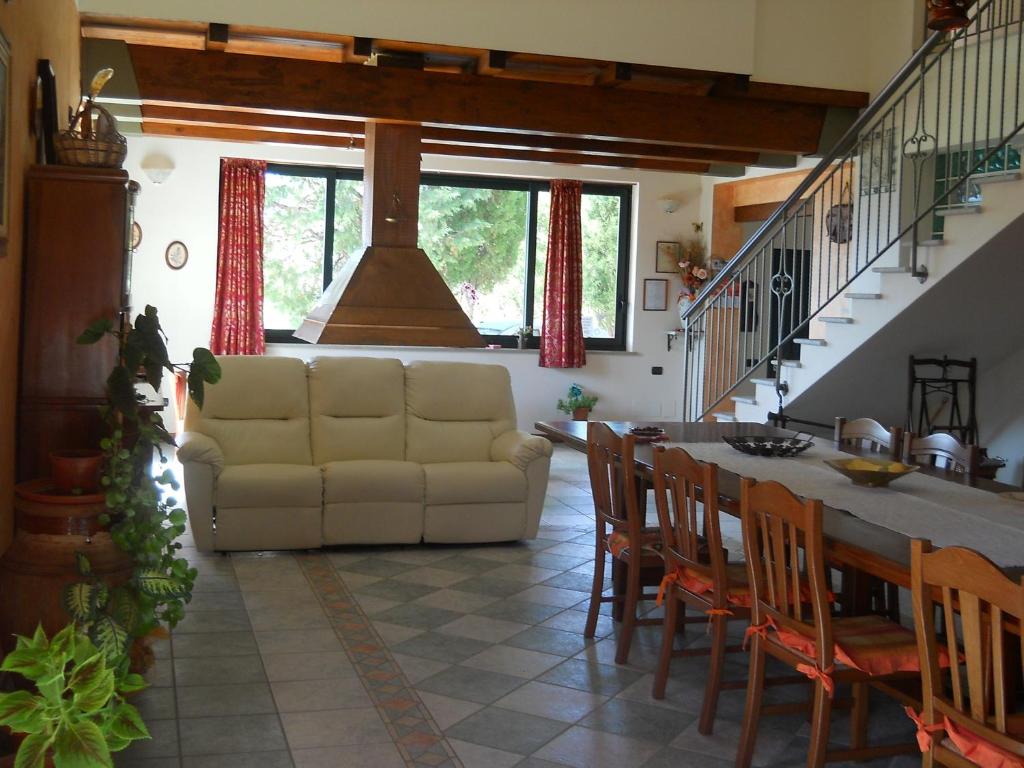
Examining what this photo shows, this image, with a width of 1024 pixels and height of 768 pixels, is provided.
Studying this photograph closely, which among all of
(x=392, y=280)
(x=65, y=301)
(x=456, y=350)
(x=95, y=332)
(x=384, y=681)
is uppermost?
(x=392, y=280)

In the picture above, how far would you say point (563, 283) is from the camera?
10.4 m

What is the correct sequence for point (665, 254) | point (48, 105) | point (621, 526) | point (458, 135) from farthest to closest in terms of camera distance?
point (665, 254) → point (458, 135) → point (48, 105) → point (621, 526)

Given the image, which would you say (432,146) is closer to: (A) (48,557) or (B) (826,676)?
(A) (48,557)

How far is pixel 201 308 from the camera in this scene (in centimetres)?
962

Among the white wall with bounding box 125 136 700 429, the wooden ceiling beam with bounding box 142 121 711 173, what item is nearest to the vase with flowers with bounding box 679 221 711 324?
the white wall with bounding box 125 136 700 429

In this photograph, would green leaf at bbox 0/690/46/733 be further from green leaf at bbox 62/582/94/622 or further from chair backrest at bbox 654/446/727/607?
chair backrest at bbox 654/446/727/607

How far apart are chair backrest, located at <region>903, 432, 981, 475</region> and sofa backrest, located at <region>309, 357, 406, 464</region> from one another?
117 inches

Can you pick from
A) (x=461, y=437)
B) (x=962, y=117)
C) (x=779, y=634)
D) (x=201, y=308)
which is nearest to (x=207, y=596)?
(x=461, y=437)

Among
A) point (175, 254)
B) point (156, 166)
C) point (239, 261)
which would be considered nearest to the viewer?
point (156, 166)

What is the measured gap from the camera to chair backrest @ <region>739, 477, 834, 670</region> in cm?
272

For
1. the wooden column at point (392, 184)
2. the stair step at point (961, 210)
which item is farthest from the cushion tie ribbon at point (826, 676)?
the wooden column at point (392, 184)

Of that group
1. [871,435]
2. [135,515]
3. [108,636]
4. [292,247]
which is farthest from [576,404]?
[108,636]

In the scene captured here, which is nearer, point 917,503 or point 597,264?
point 917,503

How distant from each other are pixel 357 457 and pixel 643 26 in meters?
3.05
